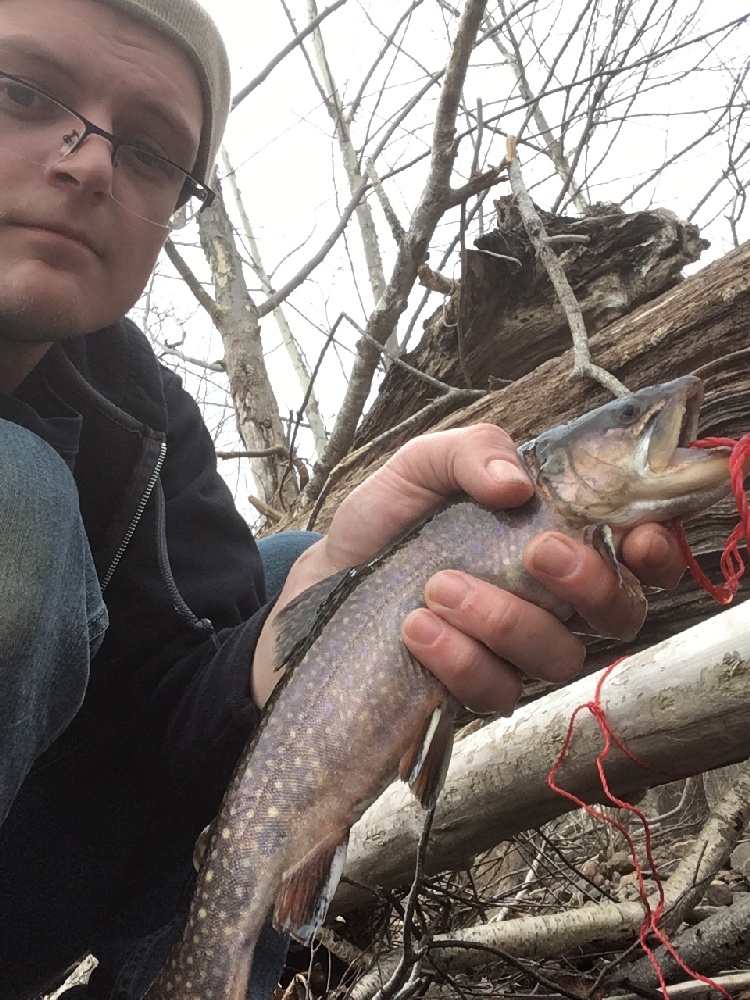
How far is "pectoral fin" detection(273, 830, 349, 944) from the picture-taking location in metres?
1.42

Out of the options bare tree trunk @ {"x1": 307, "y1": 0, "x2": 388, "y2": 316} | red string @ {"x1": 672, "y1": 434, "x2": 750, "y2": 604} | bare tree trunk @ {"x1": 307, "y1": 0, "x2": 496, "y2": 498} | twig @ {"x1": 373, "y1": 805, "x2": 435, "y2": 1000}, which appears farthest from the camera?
bare tree trunk @ {"x1": 307, "y1": 0, "x2": 388, "y2": 316}

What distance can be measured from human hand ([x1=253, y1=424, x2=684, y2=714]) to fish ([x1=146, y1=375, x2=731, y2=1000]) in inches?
1.5

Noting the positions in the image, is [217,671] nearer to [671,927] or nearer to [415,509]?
[415,509]

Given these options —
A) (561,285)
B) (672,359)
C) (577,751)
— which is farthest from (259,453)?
(577,751)

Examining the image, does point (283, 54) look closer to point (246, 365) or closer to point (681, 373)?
point (246, 365)

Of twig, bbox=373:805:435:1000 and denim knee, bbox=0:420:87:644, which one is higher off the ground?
denim knee, bbox=0:420:87:644

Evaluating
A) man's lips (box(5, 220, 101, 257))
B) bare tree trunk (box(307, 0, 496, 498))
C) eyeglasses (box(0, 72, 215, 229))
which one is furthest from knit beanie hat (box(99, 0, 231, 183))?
bare tree trunk (box(307, 0, 496, 498))

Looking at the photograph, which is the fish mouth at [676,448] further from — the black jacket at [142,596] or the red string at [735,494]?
the black jacket at [142,596]

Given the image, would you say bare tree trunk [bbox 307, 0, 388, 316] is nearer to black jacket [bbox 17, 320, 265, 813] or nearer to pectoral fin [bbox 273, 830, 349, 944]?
black jacket [bbox 17, 320, 265, 813]

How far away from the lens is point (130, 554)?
1.96 meters

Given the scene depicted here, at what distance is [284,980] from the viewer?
8.53 ft

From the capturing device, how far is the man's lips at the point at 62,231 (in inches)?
68.2

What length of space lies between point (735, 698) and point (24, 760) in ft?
4.62

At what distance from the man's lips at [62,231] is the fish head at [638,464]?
1.23m
